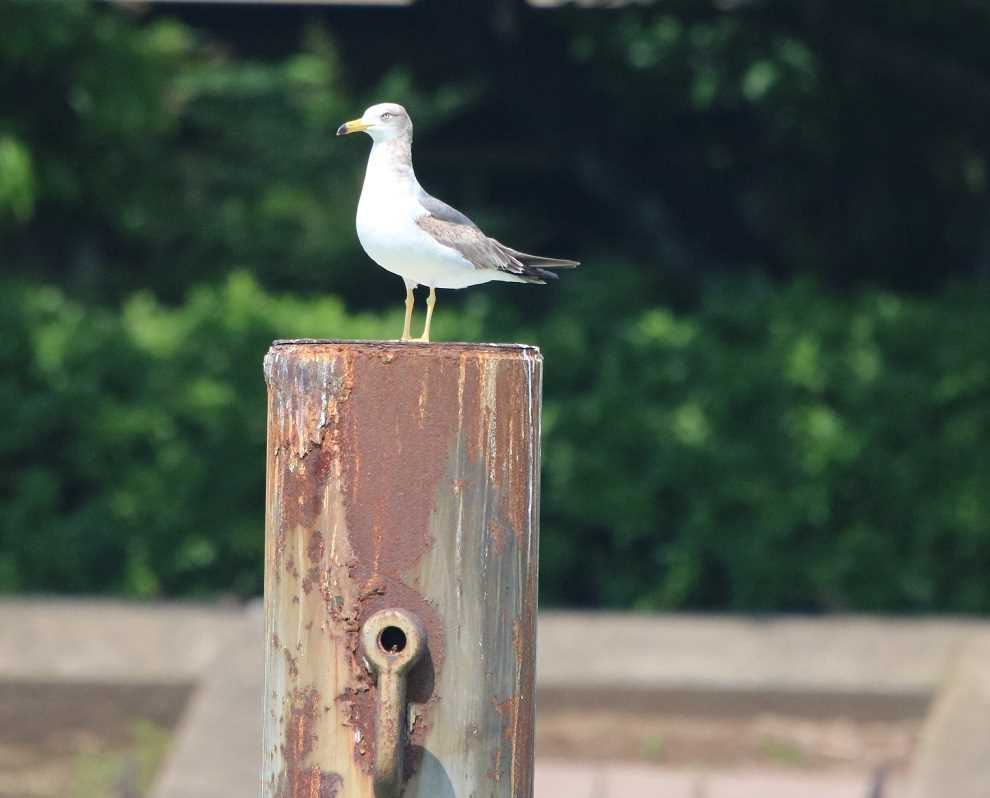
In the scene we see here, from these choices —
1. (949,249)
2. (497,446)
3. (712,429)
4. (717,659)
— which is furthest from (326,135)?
(497,446)

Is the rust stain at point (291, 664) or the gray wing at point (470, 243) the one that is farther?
the gray wing at point (470, 243)

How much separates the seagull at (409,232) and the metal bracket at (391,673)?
76 centimetres

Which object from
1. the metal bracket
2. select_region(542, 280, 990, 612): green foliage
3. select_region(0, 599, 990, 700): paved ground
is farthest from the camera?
select_region(542, 280, 990, 612): green foliage

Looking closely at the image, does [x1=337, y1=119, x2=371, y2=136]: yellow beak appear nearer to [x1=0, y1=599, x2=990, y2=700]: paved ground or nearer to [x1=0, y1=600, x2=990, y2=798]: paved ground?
[x1=0, y1=600, x2=990, y2=798]: paved ground

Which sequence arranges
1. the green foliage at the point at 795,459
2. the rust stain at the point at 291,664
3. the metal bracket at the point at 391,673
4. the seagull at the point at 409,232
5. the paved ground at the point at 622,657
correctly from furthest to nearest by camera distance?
the green foliage at the point at 795,459 < the paved ground at the point at 622,657 < the seagull at the point at 409,232 < the rust stain at the point at 291,664 < the metal bracket at the point at 391,673

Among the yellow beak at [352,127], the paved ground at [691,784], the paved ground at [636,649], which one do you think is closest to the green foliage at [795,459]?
the paved ground at [636,649]

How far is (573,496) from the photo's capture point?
8.21 meters

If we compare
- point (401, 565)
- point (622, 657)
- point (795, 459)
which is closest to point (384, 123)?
point (401, 565)

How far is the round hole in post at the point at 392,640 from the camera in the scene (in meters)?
2.30

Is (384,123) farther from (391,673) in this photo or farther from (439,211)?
(391,673)

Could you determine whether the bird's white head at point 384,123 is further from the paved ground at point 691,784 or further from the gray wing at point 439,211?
the paved ground at point 691,784

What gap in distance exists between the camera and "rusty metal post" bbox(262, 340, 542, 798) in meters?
2.32

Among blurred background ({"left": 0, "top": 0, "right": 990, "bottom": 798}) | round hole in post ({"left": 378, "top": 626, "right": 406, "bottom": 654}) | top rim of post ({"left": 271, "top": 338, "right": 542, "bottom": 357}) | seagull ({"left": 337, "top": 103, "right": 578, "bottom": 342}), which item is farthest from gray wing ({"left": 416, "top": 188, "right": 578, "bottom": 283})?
blurred background ({"left": 0, "top": 0, "right": 990, "bottom": 798})

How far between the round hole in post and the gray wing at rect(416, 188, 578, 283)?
92cm
